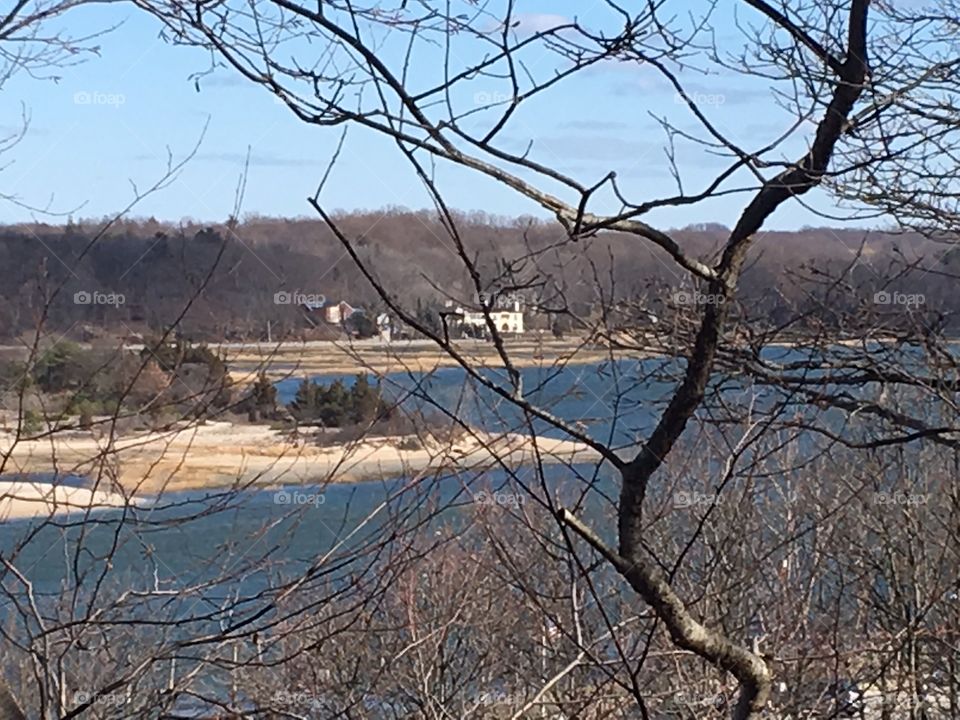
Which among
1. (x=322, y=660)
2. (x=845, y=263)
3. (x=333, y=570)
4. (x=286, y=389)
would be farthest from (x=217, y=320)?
(x=322, y=660)

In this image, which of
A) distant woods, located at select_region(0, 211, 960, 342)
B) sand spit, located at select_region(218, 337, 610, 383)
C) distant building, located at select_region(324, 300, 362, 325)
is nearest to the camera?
distant woods, located at select_region(0, 211, 960, 342)

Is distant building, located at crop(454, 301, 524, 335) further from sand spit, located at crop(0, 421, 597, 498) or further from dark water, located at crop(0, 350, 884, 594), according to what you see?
sand spit, located at crop(0, 421, 597, 498)

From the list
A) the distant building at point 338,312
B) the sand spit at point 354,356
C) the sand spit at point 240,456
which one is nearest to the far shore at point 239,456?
the sand spit at point 240,456

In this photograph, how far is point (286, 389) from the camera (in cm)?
331

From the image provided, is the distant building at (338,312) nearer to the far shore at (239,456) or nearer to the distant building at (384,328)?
the distant building at (384,328)

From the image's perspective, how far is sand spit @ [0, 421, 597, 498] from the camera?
9.16 ft

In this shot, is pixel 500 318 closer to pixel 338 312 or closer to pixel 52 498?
pixel 338 312

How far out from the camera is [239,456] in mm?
3273

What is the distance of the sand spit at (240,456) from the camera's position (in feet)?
9.16

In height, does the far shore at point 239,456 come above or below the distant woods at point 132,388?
below

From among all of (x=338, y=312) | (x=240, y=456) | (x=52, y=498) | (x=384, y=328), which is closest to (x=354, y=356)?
(x=384, y=328)

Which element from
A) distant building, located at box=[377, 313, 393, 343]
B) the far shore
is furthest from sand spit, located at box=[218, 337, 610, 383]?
the far shore

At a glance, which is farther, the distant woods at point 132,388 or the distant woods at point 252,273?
the distant woods at point 132,388

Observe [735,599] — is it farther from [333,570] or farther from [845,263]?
[333,570]
